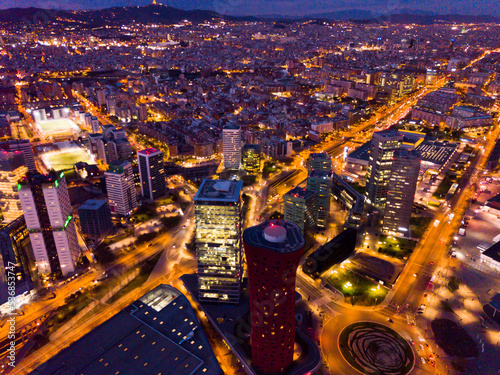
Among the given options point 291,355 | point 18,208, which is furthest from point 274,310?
point 18,208

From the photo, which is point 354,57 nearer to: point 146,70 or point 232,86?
point 232,86

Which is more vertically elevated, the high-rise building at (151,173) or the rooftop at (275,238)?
the rooftop at (275,238)

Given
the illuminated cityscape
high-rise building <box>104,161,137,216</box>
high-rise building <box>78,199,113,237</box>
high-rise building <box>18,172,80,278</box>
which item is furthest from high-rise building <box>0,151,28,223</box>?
high-rise building <box>18,172,80,278</box>

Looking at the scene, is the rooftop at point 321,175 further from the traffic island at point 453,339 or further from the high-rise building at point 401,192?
the traffic island at point 453,339

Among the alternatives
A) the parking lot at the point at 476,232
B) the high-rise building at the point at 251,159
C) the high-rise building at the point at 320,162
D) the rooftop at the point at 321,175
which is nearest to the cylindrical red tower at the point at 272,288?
the rooftop at the point at 321,175

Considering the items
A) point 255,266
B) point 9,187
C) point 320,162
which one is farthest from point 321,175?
point 9,187

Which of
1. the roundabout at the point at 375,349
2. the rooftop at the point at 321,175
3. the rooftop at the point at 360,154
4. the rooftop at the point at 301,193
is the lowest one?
the roundabout at the point at 375,349

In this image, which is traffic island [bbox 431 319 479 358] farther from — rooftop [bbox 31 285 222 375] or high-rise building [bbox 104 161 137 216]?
high-rise building [bbox 104 161 137 216]
